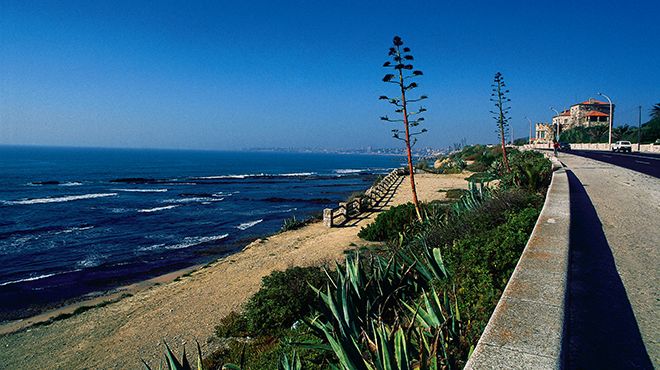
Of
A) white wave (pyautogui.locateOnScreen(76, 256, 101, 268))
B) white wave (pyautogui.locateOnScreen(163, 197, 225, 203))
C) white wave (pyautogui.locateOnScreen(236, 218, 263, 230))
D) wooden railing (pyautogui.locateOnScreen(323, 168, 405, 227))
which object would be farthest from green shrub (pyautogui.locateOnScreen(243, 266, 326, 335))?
white wave (pyautogui.locateOnScreen(163, 197, 225, 203))

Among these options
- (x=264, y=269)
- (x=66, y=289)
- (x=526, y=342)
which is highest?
(x=526, y=342)

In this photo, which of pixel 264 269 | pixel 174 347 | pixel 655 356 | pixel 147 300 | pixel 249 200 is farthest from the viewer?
pixel 249 200

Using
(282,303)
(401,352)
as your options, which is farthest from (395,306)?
(282,303)

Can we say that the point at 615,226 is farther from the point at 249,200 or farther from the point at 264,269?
the point at 249,200

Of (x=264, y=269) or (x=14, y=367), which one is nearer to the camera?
(x=14, y=367)

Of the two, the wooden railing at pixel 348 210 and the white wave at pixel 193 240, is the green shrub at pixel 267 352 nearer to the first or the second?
the wooden railing at pixel 348 210

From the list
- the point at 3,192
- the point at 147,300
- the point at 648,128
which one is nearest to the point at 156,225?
the point at 147,300

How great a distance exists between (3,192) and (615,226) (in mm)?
51121

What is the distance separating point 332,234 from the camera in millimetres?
15312

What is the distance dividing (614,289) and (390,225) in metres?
9.88

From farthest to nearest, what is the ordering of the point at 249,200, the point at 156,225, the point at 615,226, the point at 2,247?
→ the point at 249,200 → the point at 156,225 → the point at 2,247 → the point at 615,226

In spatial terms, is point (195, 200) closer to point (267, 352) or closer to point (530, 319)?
point (267, 352)

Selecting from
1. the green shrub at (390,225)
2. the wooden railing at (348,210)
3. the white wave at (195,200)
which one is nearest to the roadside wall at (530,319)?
the green shrub at (390,225)

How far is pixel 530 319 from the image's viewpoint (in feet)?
7.21
